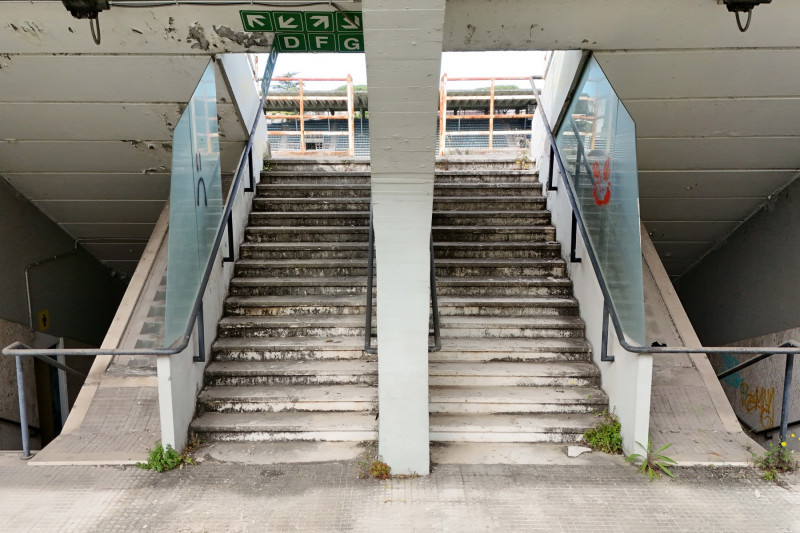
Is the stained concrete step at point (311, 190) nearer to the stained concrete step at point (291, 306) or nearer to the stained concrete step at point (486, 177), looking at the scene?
the stained concrete step at point (486, 177)

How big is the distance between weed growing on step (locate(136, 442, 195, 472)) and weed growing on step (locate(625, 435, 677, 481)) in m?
2.76

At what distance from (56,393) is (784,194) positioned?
8226 millimetres

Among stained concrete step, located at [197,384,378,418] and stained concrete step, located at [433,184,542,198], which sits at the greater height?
stained concrete step, located at [433,184,542,198]

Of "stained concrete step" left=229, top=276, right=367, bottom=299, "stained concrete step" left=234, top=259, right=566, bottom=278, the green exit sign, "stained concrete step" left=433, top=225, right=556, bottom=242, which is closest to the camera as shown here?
the green exit sign

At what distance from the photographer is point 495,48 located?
12.4 ft

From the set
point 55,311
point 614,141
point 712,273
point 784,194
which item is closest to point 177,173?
point 614,141

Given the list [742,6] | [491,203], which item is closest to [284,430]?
[491,203]

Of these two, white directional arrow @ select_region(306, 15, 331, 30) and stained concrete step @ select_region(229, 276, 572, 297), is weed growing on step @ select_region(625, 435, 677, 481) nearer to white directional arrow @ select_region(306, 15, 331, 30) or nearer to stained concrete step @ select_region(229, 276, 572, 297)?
stained concrete step @ select_region(229, 276, 572, 297)

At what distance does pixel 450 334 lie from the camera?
14.5 ft

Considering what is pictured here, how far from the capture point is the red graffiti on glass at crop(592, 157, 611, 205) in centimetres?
367

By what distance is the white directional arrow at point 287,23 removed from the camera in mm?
3516

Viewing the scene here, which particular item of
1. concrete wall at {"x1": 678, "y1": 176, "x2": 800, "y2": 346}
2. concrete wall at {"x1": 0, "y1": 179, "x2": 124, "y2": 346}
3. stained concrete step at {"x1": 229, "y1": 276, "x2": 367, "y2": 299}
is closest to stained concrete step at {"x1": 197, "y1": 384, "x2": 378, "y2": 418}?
stained concrete step at {"x1": 229, "y1": 276, "x2": 367, "y2": 299}

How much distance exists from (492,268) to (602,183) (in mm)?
1459

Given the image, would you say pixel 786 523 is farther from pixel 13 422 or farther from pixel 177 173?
pixel 13 422
